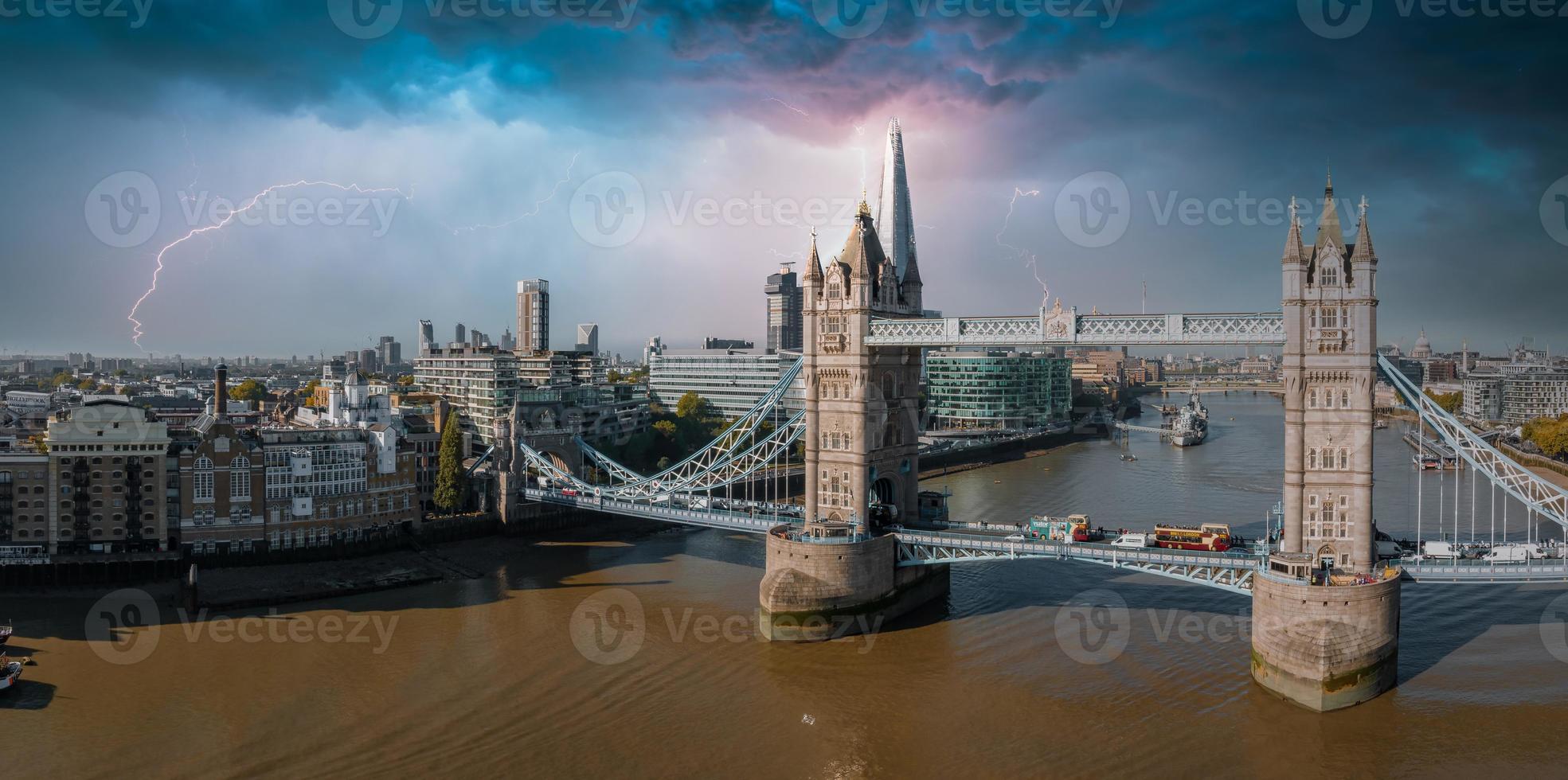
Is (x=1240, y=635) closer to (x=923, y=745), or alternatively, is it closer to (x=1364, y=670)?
(x=1364, y=670)

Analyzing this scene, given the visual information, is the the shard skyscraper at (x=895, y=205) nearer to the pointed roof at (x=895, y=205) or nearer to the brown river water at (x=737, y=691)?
the pointed roof at (x=895, y=205)

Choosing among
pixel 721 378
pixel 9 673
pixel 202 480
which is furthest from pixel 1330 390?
pixel 721 378

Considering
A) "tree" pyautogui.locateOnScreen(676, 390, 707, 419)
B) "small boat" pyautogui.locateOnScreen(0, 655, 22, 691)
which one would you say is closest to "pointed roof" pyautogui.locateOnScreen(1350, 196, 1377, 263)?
"small boat" pyautogui.locateOnScreen(0, 655, 22, 691)

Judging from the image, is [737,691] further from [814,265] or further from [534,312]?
[534,312]

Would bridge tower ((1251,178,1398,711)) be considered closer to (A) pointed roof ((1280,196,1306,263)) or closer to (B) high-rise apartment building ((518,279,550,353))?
(A) pointed roof ((1280,196,1306,263))

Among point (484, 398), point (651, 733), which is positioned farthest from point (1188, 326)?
point (484, 398)
